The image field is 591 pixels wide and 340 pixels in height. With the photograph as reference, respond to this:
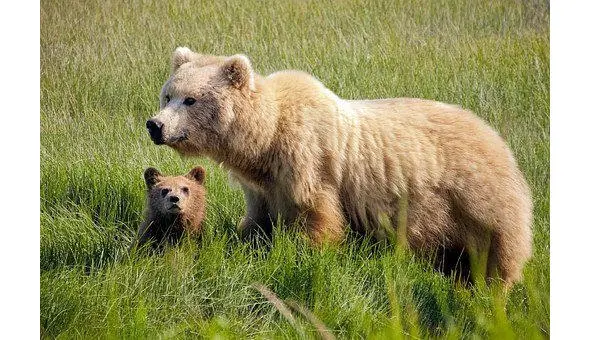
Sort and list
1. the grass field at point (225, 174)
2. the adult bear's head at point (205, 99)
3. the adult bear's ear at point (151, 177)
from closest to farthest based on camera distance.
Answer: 1. the grass field at point (225, 174)
2. the adult bear's head at point (205, 99)
3. the adult bear's ear at point (151, 177)

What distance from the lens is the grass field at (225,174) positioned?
15.2ft

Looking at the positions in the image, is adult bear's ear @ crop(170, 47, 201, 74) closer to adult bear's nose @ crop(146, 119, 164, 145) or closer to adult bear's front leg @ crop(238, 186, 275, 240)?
adult bear's nose @ crop(146, 119, 164, 145)

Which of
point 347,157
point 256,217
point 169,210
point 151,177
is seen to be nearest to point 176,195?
point 169,210

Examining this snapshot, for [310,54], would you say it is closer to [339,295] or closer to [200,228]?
[200,228]

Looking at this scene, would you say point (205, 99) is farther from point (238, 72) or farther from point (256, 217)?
point (256, 217)

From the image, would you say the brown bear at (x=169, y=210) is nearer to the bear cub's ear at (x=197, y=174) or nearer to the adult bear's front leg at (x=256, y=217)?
the bear cub's ear at (x=197, y=174)

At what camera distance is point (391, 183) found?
514cm

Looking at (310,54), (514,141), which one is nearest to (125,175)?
(310,54)

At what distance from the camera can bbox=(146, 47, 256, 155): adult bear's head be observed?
16.0 feet

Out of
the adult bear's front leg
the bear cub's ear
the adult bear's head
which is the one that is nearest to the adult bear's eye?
the adult bear's head

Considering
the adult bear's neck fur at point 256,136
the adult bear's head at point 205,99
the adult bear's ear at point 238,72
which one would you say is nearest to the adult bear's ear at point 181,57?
the adult bear's head at point 205,99

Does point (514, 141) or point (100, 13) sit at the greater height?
point (100, 13)

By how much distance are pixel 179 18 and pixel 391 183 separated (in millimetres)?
1606

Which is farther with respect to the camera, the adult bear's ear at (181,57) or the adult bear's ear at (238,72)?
the adult bear's ear at (181,57)
